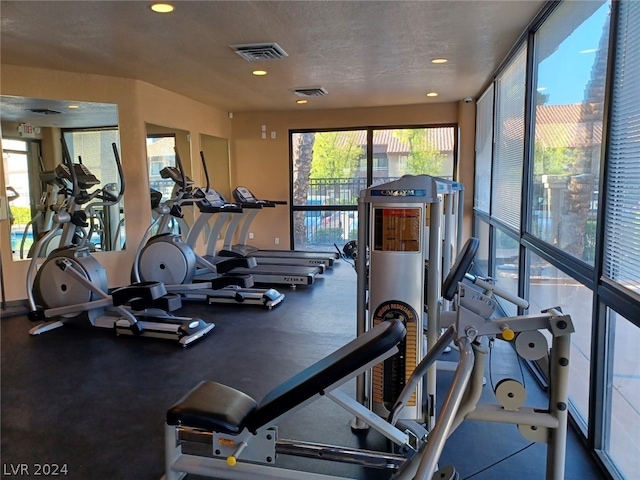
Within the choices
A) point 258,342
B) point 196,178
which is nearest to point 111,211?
point 196,178

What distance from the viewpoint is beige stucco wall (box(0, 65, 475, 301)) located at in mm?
4930

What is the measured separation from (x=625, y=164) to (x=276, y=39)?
299cm

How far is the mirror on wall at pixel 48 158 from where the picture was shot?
5.07 metres

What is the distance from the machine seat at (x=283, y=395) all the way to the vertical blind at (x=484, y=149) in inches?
180

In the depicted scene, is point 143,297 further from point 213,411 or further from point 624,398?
point 624,398

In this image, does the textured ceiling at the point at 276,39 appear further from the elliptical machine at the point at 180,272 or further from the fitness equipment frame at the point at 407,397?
the fitness equipment frame at the point at 407,397

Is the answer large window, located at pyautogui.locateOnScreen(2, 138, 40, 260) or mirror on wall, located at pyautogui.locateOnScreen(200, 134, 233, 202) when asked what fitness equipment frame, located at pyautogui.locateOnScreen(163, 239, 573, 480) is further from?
mirror on wall, located at pyautogui.locateOnScreen(200, 134, 233, 202)

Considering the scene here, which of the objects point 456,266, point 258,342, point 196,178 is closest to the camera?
point 456,266

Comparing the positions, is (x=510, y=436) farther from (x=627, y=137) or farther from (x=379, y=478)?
(x=627, y=137)

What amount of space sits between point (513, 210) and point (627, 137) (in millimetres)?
2316

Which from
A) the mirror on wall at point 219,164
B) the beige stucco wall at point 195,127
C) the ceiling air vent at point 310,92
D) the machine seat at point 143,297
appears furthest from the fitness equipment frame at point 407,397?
the mirror on wall at point 219,164

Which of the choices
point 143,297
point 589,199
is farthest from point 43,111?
point 589,199

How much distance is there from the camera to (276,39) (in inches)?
154

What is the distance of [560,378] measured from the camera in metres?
1.51
